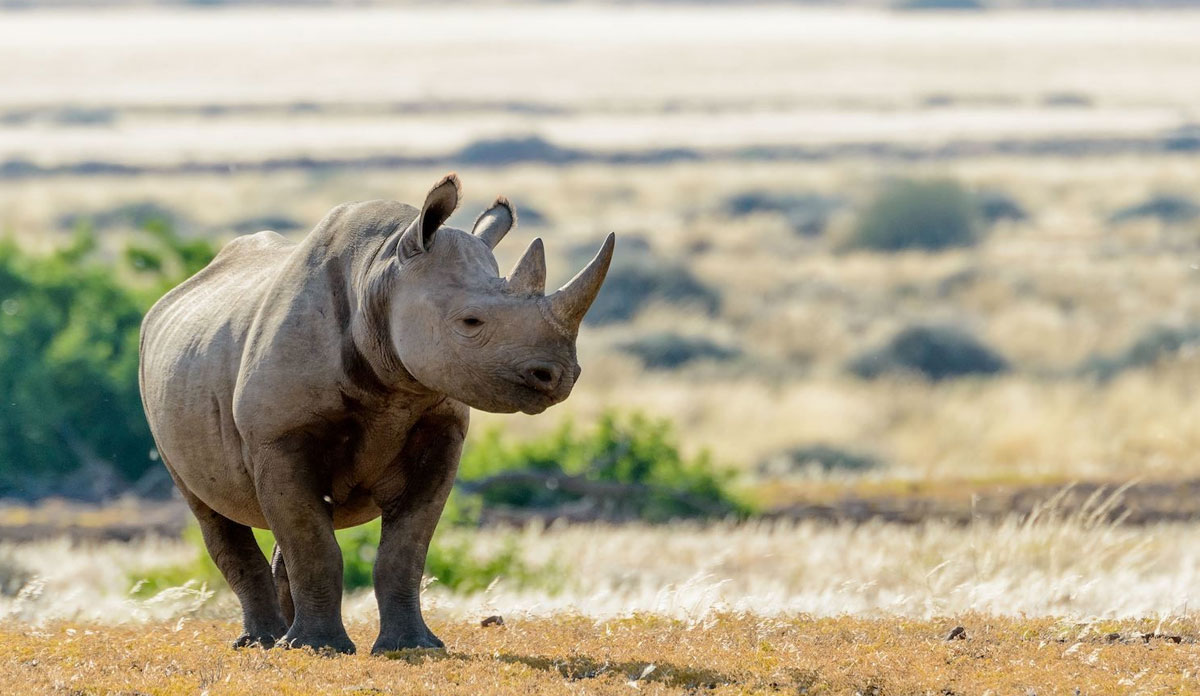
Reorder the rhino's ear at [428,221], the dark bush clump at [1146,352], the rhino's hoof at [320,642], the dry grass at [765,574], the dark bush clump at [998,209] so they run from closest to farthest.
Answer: the rhino's ear at [428,221]
the rhino's hoof at [320,642]
the dry grass at [765,574]
the dark bush clump at [1146,352]
the dark bush clump at [998,209]

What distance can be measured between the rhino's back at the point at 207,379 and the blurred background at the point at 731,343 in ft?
5.64

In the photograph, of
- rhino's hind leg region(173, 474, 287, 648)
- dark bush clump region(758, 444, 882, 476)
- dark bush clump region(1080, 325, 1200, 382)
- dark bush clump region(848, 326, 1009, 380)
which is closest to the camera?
rhino's hind leg region(173, 474, 287, 648)

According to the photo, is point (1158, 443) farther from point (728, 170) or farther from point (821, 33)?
point (821, 33)

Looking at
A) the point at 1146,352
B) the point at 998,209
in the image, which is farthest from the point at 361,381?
the point at 998,209

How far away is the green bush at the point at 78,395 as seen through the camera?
74.9 ft

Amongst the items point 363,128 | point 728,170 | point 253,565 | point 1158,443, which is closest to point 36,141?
point 363,128

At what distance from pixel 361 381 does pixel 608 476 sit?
40.1 feet

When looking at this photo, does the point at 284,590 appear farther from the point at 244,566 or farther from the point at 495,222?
the point at 495,222

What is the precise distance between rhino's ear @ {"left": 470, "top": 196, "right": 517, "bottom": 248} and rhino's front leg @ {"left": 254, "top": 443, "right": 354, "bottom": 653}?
118 cm

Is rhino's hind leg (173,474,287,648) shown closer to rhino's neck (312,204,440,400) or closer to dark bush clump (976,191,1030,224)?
rhino's neck (312,204,440,400)

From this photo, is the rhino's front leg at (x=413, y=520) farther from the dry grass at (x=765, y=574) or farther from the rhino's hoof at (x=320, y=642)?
the dry grass at (x=765, y=574)

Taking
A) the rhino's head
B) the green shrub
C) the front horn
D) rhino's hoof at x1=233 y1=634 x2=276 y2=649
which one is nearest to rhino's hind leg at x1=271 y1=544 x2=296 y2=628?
rhino's hoof at x1=233 y1=634 x2=276 y2=649

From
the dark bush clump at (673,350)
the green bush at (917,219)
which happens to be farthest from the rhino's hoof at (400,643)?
the green bush at (917,219)

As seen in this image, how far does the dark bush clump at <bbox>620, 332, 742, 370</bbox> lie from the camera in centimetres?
3400
